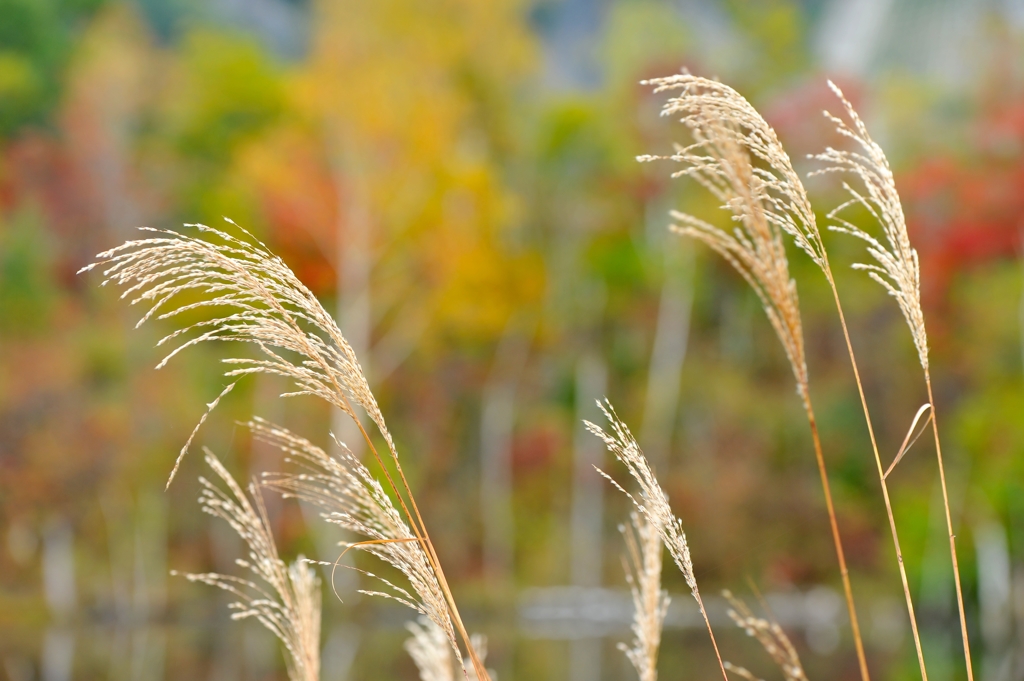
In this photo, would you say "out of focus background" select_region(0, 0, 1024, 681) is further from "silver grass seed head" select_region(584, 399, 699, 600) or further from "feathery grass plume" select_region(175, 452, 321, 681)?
"silver grass seed head" select_region(584, 399, 699, 600)

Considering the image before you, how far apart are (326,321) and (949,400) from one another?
1286 centimetres

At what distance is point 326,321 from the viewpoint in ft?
2.64

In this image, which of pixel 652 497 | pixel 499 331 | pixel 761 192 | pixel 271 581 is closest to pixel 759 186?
pixel 761 192

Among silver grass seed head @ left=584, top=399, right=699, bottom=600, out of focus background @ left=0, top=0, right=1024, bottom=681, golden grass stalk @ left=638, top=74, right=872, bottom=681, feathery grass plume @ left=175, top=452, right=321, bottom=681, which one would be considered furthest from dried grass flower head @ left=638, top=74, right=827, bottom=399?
out of focus background @ left=0, top=0, right=1024, bottom=681

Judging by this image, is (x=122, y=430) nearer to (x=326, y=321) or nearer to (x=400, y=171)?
(x=400, y=171)

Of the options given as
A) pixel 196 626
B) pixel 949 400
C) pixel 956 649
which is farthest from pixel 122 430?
pixel 949 400

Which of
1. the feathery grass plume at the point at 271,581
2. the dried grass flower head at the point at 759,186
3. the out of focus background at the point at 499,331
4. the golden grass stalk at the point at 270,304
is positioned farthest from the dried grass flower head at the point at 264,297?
the out of focus background at the point at 499,331

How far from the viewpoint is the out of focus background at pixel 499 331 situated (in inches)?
369

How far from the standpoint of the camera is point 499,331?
11617 mm

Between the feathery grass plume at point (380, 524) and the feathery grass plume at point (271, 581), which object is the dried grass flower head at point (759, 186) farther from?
the feathery grass plume at point (271, 581)

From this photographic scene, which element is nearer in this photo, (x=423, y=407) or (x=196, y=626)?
(x=196, y=626)

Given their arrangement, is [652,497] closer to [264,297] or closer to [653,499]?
[653,499]

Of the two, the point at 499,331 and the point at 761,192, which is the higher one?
the point at 499,331

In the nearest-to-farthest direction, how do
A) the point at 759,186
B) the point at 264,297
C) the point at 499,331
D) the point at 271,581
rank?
the point at 264,297 → the point at 759,186 → the point at 271,581 → the point at 499,331
